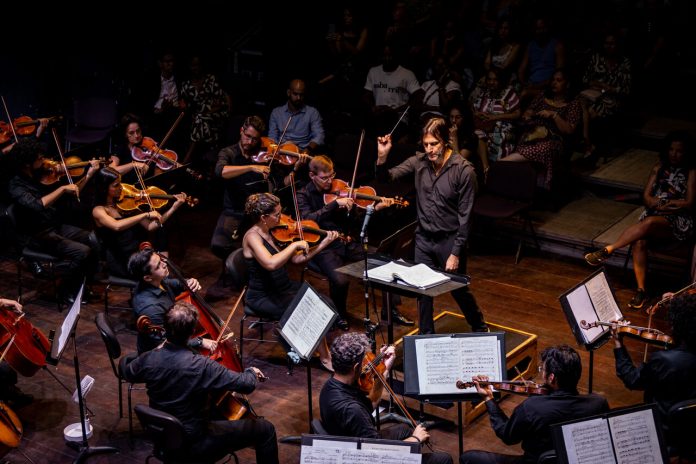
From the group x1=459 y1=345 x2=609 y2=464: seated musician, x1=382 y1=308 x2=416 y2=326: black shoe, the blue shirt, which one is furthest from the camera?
the blue shirt

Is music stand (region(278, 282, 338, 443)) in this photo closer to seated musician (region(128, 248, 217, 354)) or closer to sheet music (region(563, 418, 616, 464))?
seated musician (region(128, 248, 217, 354))

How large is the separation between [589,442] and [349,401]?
3.87 feet

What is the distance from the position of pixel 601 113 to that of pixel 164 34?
5.69 metres

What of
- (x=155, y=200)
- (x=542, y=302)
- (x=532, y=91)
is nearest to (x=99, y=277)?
(x=155, y=200)

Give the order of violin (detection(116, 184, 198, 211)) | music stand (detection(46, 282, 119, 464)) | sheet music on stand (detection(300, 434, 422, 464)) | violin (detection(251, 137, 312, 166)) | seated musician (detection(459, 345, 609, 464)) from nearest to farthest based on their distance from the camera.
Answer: sheet music on stand (detection(300, 434, 422, 464)) → seated musician (detection(459, 345, 609, 464)) → music stand (detection(46, 282, 119, 464)) → violin (detection(116, 184, 198, 211)) → violin (detection(251, 137, 312, 166))

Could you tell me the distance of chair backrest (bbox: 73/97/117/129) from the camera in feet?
33.4

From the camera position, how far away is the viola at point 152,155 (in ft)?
26.9

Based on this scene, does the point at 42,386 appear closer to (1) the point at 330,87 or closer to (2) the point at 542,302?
(2) the point at 542,302

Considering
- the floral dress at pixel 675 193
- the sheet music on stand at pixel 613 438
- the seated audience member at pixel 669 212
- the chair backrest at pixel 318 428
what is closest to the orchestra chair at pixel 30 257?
the chair backrest at pixel 318 428

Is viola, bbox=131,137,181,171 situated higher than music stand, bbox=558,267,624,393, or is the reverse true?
viola, bbox=131,137,181,171

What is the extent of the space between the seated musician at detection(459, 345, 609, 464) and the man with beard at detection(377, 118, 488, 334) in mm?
1749

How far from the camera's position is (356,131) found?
948 centimetres

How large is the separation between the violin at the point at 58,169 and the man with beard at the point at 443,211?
10.4 feet

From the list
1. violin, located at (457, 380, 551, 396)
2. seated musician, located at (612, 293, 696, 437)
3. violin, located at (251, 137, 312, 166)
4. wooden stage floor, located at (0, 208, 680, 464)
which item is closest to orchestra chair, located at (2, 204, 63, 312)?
wooden stage floor, located at (0, 208, 680, 464)
